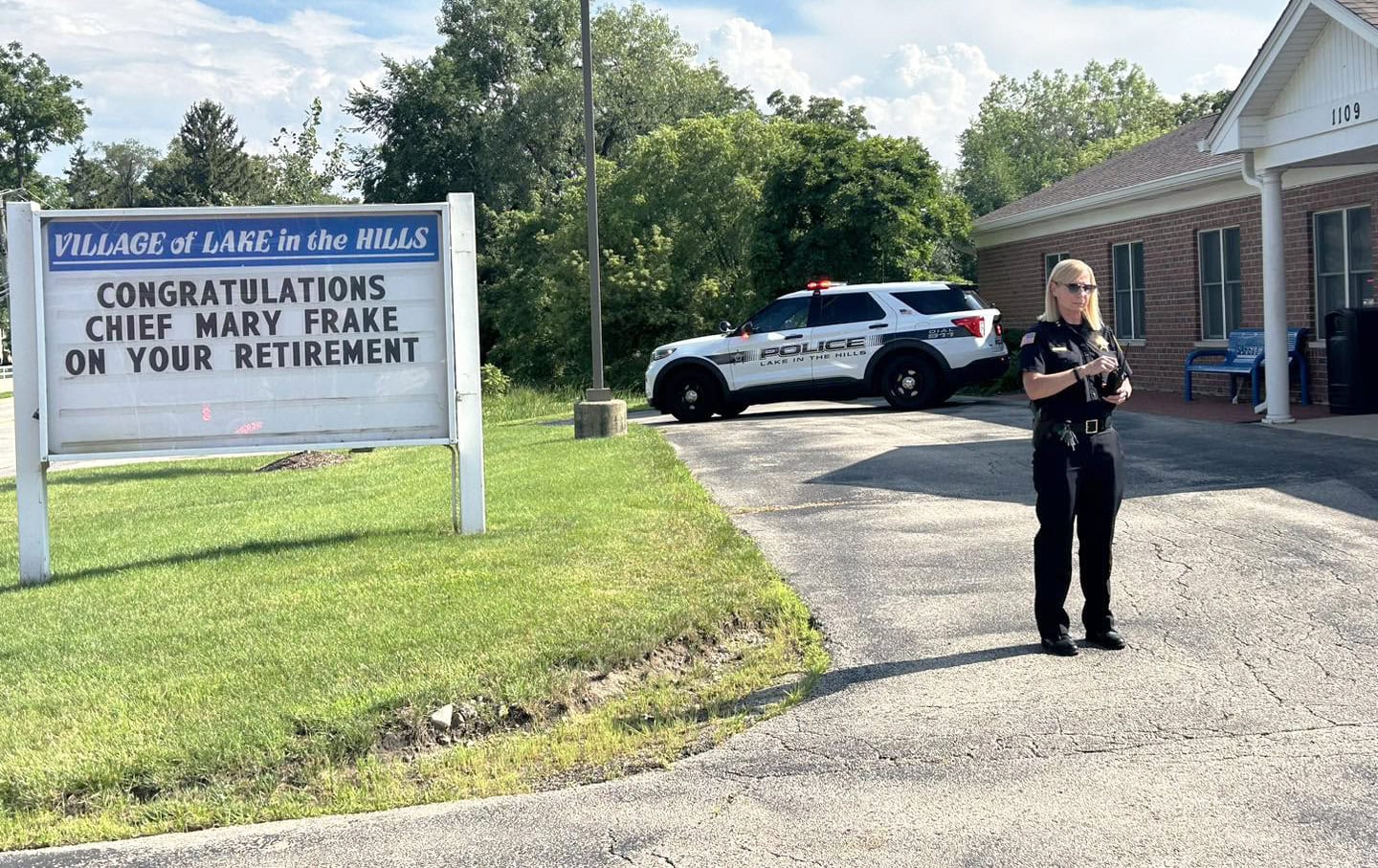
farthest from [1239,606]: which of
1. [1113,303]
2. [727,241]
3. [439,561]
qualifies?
[727,241]

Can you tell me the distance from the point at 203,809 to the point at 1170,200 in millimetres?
18726

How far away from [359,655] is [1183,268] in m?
16.9

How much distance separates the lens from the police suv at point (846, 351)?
19125mm

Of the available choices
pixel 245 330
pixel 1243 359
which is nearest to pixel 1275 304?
pixel 1243 359

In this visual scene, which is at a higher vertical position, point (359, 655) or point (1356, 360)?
point (1356, 360)

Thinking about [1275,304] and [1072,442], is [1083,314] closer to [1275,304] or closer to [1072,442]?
[1072,442]

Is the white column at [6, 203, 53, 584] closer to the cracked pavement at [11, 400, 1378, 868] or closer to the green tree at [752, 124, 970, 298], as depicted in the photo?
the cracked pavement at [11, 400, 1378, 868]

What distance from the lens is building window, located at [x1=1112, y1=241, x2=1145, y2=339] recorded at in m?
22.2

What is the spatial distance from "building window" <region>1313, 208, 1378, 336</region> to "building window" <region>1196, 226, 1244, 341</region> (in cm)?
167

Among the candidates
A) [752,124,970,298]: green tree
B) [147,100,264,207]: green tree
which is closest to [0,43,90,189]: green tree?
[147,100,264,207]: green tree

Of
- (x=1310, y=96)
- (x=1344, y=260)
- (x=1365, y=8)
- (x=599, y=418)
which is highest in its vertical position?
(x=1365, y=8)

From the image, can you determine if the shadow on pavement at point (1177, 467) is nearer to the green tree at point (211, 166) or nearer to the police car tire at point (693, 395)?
the police car tire at point (693, 395)

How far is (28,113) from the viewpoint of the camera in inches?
2650

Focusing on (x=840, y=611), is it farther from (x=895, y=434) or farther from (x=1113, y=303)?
(x=1113, y=303)
